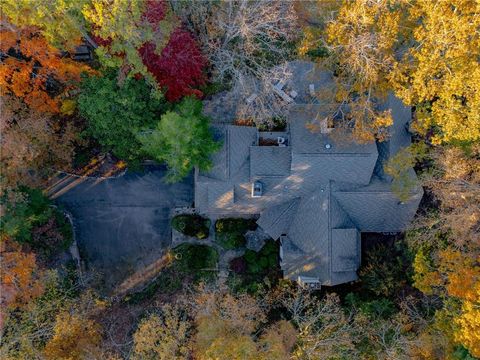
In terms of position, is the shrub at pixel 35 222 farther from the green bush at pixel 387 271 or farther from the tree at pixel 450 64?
the tree at pixel 450 64

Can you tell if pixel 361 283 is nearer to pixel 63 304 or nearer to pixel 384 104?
pixel 384 104

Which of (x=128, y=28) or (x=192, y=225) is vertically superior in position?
(x=128, y=28)

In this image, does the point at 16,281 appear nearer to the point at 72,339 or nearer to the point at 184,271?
the point at 72,339

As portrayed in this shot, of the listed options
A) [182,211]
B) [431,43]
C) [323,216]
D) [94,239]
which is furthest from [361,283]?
[94,239]

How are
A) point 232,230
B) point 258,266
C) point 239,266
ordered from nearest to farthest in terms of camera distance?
point 258,266
point 232,230
point 239,266

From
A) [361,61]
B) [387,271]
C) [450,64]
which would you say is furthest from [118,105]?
[387,271]
